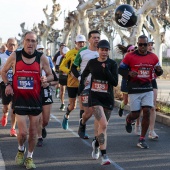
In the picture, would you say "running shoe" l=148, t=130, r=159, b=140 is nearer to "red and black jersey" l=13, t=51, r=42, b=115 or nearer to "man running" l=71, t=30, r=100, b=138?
"man running" l=71, t=30, r=100, b=138

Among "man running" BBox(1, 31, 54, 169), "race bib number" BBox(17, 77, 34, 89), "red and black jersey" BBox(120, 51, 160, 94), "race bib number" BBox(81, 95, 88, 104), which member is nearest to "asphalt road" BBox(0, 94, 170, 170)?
"man running" BBox(1, 31, 54, 169)

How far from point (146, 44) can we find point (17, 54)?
8.60 ft

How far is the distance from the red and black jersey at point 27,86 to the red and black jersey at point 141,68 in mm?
2269

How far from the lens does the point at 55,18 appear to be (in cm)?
5369

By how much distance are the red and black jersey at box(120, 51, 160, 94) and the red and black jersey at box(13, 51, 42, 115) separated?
2269 millimetres

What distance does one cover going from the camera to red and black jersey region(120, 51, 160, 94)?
8.82 meters

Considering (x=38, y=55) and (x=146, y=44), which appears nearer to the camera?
(x=38, y=55)

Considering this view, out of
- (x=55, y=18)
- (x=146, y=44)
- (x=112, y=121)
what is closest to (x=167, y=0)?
(x=112, y=121)

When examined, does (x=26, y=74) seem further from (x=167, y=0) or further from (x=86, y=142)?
(x=167, y=0)

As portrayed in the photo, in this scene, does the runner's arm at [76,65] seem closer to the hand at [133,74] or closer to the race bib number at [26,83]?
the hand at [133,74]

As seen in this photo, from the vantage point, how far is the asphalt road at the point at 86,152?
7352mm

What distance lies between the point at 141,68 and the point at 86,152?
173 cm

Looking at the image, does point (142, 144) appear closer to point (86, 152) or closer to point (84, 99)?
point (86, 152)

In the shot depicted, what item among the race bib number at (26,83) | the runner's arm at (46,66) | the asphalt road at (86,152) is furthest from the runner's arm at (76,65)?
the race bib number at (26,83)
